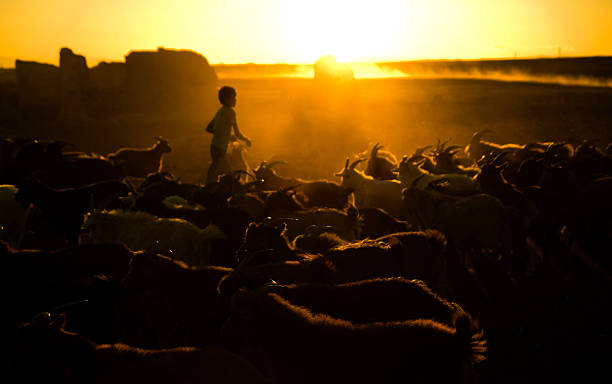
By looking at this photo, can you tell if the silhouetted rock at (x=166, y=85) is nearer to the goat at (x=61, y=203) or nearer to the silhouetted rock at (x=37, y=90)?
the silhouetted rock at (x=37, y=90)

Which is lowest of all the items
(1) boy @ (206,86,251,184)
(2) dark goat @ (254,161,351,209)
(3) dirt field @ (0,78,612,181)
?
(3) dirt field @ (0,78,612,181)

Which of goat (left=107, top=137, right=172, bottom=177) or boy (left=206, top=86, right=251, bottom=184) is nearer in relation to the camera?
boy (left=206, top=86, right=251, bottom=184)

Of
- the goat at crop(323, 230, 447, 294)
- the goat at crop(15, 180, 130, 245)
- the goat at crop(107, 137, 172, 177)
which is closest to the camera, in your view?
the goat at crop(323, 230, 447, 294)

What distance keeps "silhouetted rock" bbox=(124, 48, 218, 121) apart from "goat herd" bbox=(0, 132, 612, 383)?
64.9ft

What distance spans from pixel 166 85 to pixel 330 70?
11786 millimetres

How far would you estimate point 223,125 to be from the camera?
7.80 meters

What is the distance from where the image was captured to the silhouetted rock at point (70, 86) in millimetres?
24469

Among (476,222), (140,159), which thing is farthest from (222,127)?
(476,222)

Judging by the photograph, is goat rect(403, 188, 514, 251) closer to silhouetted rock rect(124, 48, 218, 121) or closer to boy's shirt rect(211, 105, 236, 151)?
boy's shirt rect(211, 105, 236, 151)

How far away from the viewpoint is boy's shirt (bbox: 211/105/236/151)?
7.75 metres

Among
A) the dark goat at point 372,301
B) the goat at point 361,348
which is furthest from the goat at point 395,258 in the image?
the goat at point 361,348

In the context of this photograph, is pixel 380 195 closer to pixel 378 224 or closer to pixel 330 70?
pixel 378 224

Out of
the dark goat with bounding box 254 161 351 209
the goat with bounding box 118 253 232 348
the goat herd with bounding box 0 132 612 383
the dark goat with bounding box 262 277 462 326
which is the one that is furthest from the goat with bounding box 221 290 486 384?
the dark goat with bounding box 254 161 351 209

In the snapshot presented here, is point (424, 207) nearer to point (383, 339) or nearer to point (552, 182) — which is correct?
point (552, 182)
